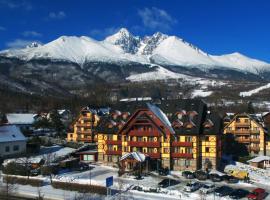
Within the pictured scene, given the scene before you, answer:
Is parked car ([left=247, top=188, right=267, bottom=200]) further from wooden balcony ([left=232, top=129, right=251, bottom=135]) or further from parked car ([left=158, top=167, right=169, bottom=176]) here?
wooden balcony ([left=232, top=129, right=251, bottom=135])

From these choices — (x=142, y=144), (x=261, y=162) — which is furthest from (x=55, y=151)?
(x=261, y=162)

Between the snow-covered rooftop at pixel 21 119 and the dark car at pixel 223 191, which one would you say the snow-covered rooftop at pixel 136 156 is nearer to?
the dark car at pixel 223 191

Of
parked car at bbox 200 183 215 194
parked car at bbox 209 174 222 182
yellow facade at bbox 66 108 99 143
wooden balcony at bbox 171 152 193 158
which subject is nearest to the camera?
parked car at bbox 200 183 215 194

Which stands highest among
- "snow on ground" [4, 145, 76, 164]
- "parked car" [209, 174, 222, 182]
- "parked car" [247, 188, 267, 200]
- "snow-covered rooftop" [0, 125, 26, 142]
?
"snow-covered rooftop" [0, 125, 26, 142]

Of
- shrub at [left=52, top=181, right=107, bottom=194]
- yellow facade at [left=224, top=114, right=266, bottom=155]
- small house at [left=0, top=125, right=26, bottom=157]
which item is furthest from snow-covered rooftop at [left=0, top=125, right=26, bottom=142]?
yellow facade at [left=224, top=114, right=266, bottom=155]

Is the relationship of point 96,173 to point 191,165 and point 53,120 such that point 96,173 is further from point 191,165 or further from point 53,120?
point 53,120

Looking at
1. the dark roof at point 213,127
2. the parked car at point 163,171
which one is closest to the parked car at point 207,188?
the parked car at point 163,171
